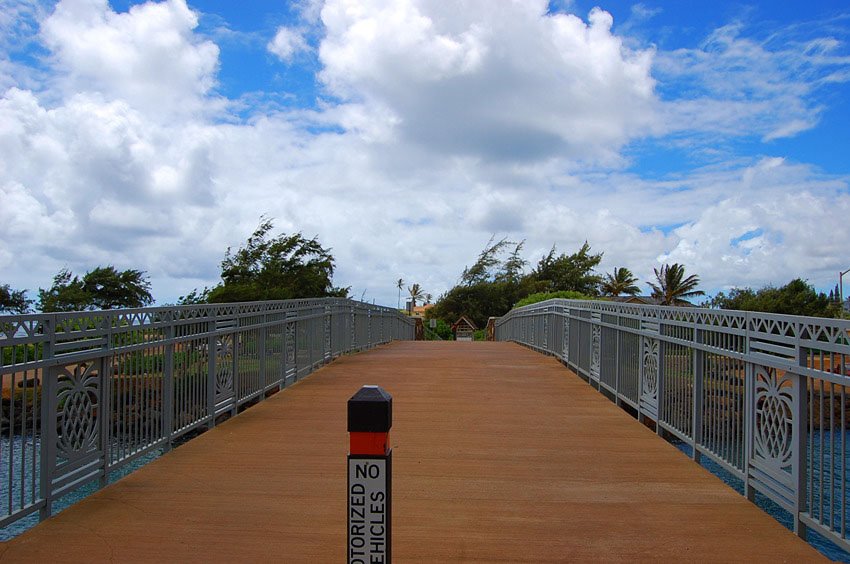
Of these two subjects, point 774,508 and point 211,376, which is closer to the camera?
point 774,508

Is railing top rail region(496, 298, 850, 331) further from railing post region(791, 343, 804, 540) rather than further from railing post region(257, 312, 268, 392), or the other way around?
railing post region(257, 312, 268, 392)

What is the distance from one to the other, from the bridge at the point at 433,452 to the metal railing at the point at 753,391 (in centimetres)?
2

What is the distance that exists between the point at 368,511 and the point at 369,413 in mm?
402

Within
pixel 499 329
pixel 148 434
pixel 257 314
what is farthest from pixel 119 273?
pixel 148 434

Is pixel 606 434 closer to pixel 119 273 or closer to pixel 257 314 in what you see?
pixel 257 314

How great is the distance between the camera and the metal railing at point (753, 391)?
417 cm

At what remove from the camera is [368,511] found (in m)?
2.84

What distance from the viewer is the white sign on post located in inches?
111

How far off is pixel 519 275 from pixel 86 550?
231 feet

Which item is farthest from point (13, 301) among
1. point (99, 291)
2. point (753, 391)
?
point (753, 391)

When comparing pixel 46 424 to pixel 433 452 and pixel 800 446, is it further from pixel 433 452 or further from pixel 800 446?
pixel 800 446

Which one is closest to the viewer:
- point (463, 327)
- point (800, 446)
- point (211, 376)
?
point (800, 446)

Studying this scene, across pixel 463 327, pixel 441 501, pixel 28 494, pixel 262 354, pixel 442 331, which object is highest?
pixel 262 354

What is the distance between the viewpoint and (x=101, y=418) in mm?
5293
